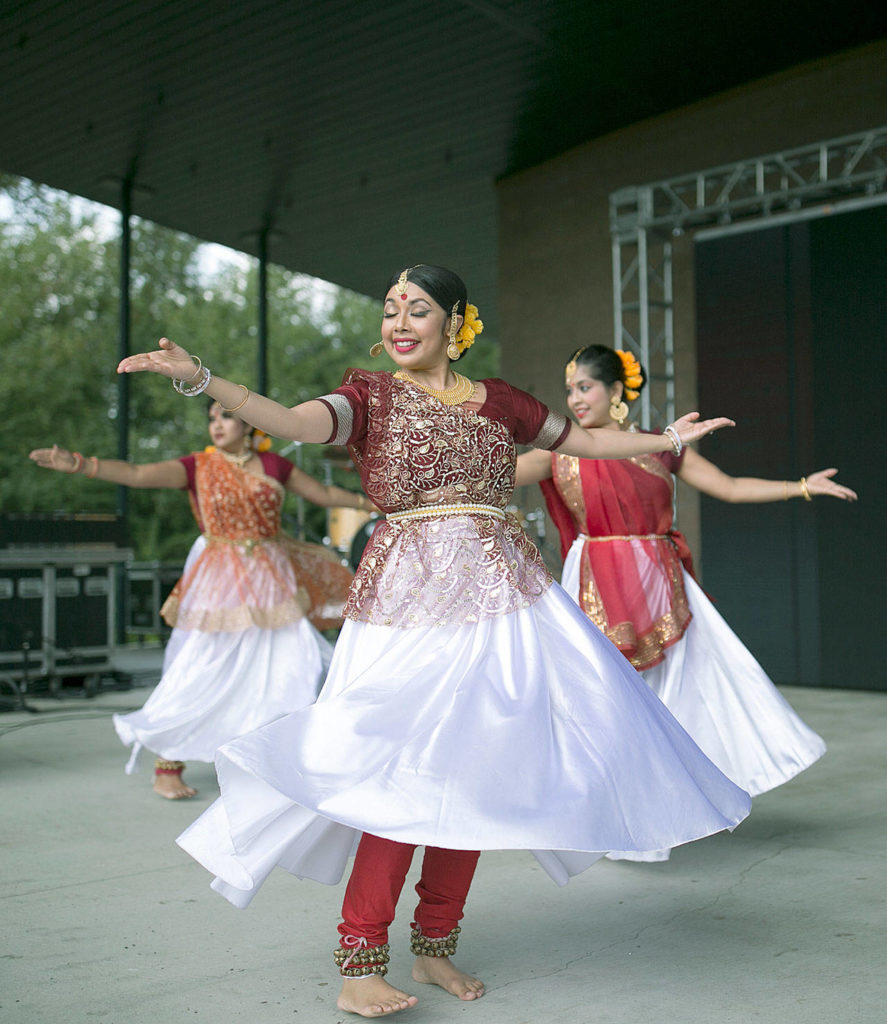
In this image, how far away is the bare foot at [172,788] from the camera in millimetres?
3977

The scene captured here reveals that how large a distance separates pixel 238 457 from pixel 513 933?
232 cm

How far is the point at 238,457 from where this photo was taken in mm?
4250

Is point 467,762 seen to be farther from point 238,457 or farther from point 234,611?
point 238,457

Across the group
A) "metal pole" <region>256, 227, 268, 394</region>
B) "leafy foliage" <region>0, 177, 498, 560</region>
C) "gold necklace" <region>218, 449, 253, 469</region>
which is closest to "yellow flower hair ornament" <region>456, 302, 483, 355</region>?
"gold necklace" <region>218, 449, 253, 469</region>

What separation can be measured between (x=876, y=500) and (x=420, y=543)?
529cm

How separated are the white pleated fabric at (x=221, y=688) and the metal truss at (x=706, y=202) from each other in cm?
362

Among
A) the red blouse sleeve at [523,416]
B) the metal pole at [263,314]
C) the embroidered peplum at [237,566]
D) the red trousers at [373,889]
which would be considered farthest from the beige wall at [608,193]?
the red trousers at [373,889]

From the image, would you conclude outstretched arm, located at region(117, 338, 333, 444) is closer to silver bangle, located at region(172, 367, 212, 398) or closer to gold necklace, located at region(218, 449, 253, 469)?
silver bangle, located at region(172, 367, 212, 398)

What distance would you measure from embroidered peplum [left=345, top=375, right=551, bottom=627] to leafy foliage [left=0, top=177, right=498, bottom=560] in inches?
860

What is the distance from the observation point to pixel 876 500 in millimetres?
6703

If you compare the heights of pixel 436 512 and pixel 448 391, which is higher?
pixel 448 391

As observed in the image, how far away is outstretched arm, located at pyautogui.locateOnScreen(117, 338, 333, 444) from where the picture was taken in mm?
1915

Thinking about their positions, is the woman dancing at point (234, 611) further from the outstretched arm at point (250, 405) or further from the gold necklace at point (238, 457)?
the outstretched arm at point (250, 405)

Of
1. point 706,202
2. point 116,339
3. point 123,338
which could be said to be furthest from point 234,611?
point 116,339
